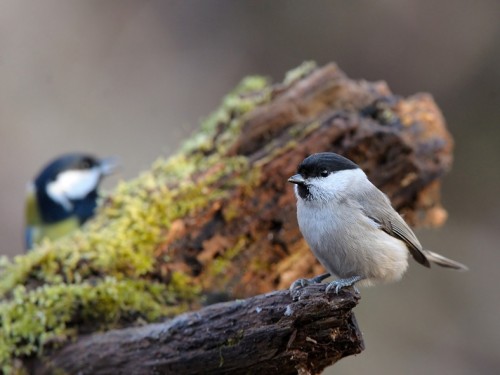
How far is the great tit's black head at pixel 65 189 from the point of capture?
4.40 meters

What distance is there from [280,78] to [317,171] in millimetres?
3788

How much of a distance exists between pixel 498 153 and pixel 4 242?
433 centimetres

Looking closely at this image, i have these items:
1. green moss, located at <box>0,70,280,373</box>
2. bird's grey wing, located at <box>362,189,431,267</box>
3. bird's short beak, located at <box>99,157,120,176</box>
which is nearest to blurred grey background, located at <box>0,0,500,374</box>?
bird's short beak, located at <box>99,157,120,176</box>

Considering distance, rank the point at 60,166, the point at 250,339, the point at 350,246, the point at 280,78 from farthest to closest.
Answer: the point at 280,78, the point at 60,166, the point at 350,246, the point at 250,339

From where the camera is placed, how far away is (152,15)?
606cm

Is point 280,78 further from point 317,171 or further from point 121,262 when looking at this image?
point 317,171

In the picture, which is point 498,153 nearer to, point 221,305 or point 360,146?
point 360,146

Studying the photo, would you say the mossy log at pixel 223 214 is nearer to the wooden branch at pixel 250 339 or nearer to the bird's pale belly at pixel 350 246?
the wooden branch at pixel 250 339

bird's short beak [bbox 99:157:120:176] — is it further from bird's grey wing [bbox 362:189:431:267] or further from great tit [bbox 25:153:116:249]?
bird's grey wing [bbox 362:189:431:267]

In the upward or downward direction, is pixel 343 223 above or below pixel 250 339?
above

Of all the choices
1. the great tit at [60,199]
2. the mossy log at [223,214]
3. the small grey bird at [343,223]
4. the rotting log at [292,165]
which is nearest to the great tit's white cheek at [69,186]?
the great tit at [60,199]

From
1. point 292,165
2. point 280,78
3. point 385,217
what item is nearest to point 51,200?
point 292,165

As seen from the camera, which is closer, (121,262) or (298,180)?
(298,180)

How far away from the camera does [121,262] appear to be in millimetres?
2881
